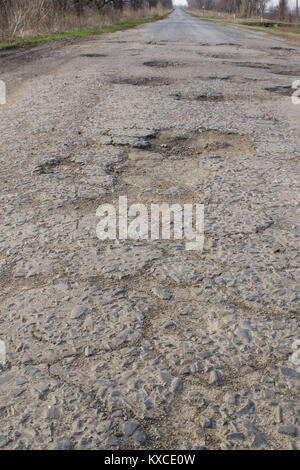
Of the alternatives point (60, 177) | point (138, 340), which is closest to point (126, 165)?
point (60, 177)

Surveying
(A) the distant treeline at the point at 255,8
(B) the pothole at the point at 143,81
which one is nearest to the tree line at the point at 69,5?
(B) the pothole at the point at 143,81

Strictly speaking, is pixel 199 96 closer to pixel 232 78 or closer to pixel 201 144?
pixel 232 78

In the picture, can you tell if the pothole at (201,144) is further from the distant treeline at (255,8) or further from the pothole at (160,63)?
the distant treeline at (255,8)

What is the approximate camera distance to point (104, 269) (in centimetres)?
158

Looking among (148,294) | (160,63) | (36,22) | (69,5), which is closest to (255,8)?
(69,5)

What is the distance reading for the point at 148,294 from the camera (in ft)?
4.73

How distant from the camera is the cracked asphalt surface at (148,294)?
0.99m

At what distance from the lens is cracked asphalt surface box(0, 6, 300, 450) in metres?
0.99

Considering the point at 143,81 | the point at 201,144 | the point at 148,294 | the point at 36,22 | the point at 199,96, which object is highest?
A: the point at 36,22

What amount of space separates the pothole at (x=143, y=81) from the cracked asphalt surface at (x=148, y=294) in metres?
2.01

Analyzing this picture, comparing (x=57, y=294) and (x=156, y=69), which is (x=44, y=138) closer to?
(x=57, y=294)

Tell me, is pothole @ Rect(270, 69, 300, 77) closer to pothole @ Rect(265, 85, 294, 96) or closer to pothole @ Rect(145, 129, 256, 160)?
pothole @ Rect(265, 85, 294, 96)

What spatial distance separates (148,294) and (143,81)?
14.6 ft

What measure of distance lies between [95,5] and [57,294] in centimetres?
2466
